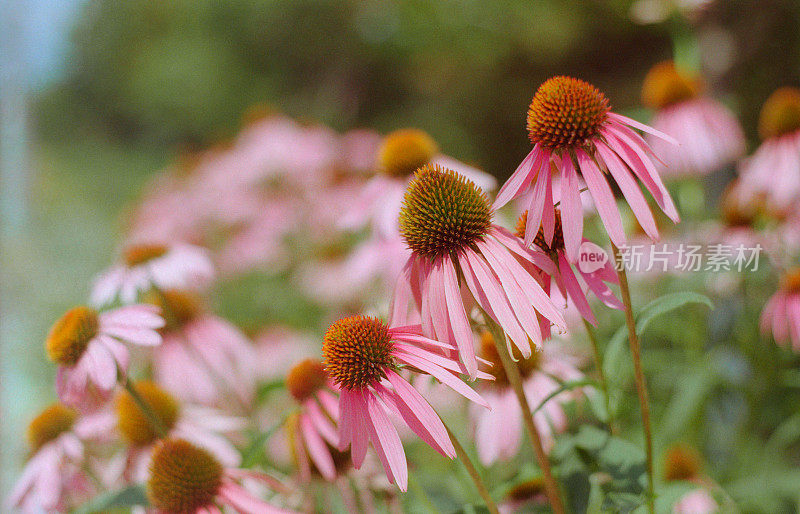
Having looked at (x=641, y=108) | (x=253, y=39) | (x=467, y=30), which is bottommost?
(x=641, y=108)

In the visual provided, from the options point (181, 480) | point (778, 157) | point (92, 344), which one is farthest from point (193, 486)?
point (778, 157)

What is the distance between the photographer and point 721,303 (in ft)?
2.89

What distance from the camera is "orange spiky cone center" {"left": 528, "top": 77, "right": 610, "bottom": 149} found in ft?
0.98

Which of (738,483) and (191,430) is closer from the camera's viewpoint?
(191,430)

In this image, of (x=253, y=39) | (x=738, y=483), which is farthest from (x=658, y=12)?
(x=253, y=39)

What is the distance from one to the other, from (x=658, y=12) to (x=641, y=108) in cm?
15

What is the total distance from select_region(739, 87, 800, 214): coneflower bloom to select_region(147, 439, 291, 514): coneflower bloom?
68 cm

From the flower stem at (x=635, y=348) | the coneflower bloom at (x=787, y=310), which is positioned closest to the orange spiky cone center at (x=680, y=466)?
the coneflower bloom at (x=787, y=310)

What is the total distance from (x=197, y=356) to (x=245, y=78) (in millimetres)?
2278

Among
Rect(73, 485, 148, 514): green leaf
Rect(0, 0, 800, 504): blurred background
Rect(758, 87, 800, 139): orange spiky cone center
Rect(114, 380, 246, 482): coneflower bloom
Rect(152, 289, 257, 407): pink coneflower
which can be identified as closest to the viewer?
Rect(73, 485, 148, 514): green leaf

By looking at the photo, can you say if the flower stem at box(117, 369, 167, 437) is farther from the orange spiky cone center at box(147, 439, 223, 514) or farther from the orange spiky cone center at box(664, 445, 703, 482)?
the orange spiky cone center at box(664, 445, 703, 482)

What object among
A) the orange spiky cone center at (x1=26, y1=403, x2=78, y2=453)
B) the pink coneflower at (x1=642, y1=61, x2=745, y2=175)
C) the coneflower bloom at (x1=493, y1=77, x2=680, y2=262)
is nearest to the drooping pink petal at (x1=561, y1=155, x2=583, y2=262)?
the coneflower bloom at (x1=493, y1=77, x2=680, y2=262)

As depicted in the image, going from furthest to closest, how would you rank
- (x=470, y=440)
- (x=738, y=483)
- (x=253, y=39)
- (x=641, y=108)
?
(x=253, y=39), (x=641, y=108), (x=738, y=483), (x=470, y=440)

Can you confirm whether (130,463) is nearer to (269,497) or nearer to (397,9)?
(269,497)
